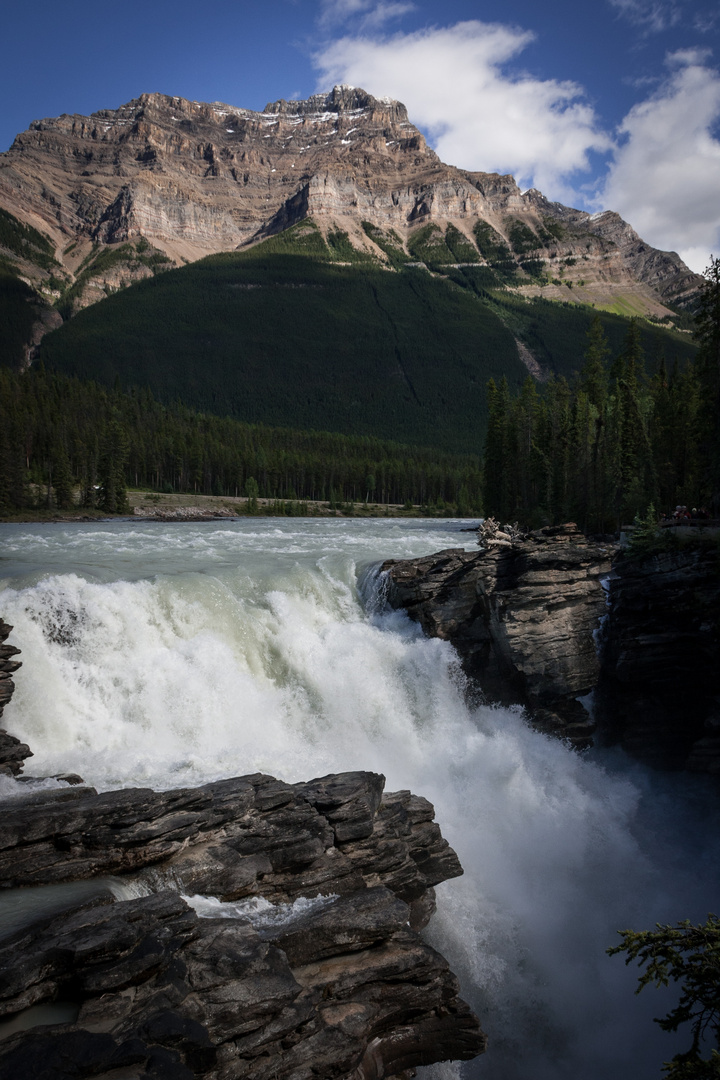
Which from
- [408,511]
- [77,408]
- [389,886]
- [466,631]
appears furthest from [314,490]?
[389,886]

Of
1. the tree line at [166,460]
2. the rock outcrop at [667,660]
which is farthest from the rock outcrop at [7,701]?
the tree line at [166,460]

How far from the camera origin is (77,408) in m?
128

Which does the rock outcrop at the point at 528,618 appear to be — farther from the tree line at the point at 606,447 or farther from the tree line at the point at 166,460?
the tree line at the point at 166,460

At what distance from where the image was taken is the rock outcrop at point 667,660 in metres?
25.8

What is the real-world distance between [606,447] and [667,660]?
111 feet

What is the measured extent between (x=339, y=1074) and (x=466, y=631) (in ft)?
68.8

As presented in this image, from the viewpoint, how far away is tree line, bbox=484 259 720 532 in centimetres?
5069

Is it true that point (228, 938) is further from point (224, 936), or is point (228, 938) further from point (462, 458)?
point (462, 458)

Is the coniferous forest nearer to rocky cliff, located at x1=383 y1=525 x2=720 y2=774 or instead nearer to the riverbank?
the riverbank

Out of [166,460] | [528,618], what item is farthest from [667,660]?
[166,460]

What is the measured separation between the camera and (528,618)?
28.3 metres

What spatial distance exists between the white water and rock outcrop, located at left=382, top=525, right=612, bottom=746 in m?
1.20

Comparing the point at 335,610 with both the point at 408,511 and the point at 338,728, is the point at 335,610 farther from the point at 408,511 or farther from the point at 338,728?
the point at 408,511

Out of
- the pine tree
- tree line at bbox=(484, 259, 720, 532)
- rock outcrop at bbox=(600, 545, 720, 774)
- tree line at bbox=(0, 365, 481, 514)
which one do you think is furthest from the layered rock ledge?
tree line at bbox=(0, 365, 481, 514)
